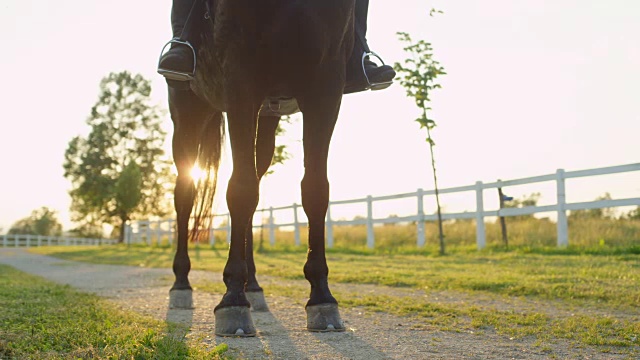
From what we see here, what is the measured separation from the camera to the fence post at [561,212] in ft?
43.4

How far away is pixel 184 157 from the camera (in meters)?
5.88

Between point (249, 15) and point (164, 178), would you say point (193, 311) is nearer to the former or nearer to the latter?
point (249, 15)

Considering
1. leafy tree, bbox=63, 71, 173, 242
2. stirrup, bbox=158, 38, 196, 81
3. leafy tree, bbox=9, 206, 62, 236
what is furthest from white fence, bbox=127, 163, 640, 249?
leafy tree, bbox=9, 206, 62, 236

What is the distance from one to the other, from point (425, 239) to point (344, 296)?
1282cm

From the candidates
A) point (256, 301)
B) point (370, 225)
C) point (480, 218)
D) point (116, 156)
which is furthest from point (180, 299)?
point (116, 156)

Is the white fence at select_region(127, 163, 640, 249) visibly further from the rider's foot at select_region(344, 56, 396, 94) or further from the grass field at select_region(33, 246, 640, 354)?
the rider's foot at select_region(344, 56, 396, 94)

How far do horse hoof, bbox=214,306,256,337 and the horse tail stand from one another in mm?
2805

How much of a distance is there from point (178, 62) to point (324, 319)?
6.43 ft

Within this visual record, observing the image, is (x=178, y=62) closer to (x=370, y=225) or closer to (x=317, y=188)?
(x=317, y=188)

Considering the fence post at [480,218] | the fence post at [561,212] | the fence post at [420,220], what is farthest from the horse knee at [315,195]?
the fence post at [420,220]

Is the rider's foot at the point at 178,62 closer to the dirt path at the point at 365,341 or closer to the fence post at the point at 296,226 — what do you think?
the dirt path at the point at 365,341

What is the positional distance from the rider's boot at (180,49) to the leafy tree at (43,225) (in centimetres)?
7794

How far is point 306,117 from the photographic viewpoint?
12.8ft

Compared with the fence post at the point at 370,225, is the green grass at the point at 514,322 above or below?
below
